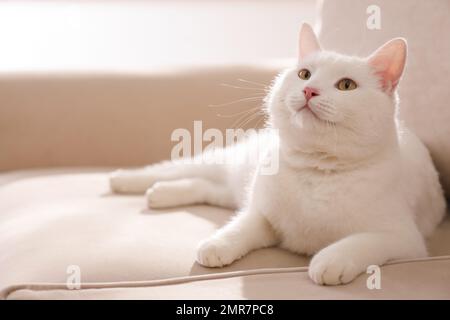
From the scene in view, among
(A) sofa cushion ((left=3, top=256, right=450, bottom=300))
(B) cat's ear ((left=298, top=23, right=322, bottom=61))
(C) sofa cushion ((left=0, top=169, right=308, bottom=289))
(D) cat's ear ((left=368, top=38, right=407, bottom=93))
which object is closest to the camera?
(A) sofa cushion ((left=3, top=256, right=450, bottom=300))

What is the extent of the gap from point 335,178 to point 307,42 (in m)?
0.36

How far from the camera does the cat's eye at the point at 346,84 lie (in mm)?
1125

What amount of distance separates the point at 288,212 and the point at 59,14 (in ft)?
6.42

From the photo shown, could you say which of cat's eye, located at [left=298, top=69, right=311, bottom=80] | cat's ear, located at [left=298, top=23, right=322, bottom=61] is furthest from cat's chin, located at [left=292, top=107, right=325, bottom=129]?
cat's ear, located at [left=298, top=23, right=322, bottom=61]

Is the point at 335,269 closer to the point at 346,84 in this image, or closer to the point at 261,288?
the point at 261,288

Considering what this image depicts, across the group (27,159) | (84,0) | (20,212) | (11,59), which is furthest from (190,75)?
(11,59)

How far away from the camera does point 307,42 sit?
1297 millimetres

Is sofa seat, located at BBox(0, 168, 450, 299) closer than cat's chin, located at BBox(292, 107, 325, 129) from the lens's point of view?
Yes

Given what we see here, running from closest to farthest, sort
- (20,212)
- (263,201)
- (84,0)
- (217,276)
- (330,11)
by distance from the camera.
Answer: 1. (217,276)
2. (263,201)
3. (20,212)
4. (330,11)
5. (84,0)

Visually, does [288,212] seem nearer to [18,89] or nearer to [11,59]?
[18,89]

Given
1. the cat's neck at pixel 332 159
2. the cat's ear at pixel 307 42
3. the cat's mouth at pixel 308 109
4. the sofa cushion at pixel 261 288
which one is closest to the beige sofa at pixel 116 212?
the sofa cushion at pixel 261 288

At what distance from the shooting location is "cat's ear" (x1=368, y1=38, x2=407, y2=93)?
3.77 feet

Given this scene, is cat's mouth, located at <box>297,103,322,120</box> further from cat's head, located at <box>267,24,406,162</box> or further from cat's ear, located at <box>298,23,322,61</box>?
cat's ear, located at <box>298,23,322,61</box>

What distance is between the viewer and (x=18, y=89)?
1890mm
